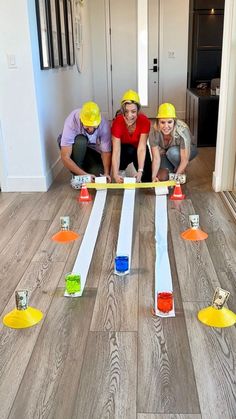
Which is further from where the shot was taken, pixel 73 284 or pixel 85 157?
pixel 85 157

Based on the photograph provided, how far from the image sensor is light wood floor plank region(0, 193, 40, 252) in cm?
272

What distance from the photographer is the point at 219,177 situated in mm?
3398

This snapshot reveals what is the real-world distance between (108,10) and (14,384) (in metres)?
6.63

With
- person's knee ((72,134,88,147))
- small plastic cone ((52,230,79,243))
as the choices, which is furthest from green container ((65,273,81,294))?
person's knee ((72,134,88,147))

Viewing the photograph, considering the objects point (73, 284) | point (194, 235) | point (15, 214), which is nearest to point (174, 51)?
point (15, 214)

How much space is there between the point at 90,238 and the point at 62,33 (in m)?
2.76

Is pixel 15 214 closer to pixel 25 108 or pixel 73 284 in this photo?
pixel 25 108

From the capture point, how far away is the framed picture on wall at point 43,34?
3.33 metres

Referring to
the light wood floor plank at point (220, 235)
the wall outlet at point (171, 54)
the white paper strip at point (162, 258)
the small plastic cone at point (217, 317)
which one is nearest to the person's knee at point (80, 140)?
the white paper strip at point (162, 258)

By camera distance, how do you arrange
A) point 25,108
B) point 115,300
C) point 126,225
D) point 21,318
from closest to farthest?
point 21,318 → point 115,300 → point 126,225 → point 25,108

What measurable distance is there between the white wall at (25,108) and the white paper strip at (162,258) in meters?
1.17

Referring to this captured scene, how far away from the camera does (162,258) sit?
7.52ft

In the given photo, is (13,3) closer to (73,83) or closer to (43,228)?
(43,228)

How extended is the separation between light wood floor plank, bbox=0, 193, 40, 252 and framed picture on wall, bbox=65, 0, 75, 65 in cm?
209
